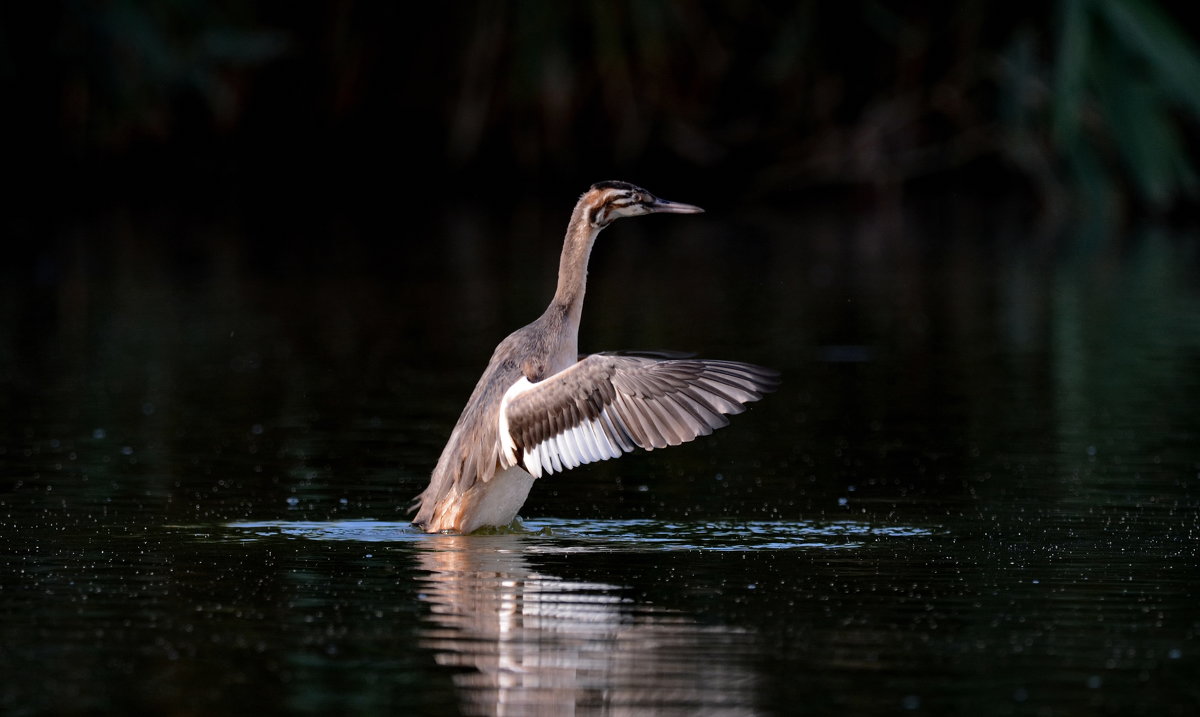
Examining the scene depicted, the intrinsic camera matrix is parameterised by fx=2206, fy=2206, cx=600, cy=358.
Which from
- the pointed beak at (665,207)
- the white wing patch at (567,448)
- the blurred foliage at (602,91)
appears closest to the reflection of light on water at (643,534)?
the white wing patch at (567,448)

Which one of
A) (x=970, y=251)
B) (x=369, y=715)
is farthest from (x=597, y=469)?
(x=970, y=251)

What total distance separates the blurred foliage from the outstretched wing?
15.4m

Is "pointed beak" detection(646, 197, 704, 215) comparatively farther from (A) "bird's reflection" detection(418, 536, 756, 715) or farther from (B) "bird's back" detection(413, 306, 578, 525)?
(A) "bird's reflection" detection(418, 536, 756, 715)

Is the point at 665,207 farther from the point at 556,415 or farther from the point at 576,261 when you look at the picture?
the point at 556,415

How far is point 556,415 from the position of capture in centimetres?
945

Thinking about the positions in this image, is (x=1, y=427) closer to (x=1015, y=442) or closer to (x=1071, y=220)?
(x=1015, y=442)

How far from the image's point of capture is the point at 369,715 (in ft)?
Answer: 20.7

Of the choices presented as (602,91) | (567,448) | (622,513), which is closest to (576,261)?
(622,513)

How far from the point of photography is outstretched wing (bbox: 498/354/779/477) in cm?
930

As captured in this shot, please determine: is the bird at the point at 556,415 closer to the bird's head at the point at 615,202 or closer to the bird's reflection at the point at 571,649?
the bird's head at the point at 615,202

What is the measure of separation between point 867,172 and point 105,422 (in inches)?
893

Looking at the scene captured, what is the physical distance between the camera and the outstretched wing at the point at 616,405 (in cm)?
930

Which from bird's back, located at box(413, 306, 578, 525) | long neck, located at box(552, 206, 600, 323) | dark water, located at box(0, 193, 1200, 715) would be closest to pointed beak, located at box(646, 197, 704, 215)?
long neck, located at box(552, 206, 600, 323)

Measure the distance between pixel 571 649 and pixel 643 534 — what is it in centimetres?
249
